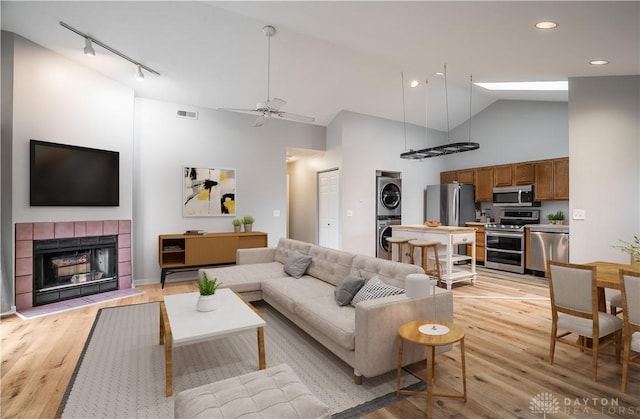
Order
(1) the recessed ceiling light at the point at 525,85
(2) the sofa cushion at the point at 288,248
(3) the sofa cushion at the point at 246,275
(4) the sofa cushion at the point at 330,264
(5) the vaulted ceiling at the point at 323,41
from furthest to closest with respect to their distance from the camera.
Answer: (1) the recessed ceiling light at the point at 525,85 < (2) the sofa cushion at the point at 288,248 < (3) the sofa cushion at the point at 246,275 < (4) the sofa cushion at the point at 330,264 < (5) the vaulted ceiling at the point at 323,41

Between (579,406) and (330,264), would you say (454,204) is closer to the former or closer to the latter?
(330,264)

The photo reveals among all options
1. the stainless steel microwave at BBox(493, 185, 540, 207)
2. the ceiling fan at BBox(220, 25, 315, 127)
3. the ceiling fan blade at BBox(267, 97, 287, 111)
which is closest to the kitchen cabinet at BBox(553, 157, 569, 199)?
the stainless steel microwave at BBox(493, 185, 540, 207)

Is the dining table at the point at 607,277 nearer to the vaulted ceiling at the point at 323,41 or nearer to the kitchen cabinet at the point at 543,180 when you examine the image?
the vaulted ceiling at the point at 323,41

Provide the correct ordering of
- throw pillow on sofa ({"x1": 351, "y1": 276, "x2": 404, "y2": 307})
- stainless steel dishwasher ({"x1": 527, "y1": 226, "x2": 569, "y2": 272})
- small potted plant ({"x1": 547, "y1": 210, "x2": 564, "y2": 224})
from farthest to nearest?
small potted plant ({"x1": 547, "y1": 210, "x2": 564, "y2": 224}), stainless steel dishwasher ({"x1": 527, "y1": 226, "x2": 569, "y2": 272}), throw pillow on sofa ({"x1": 351, "y1": 276, "x2": 404, "y2": 307})

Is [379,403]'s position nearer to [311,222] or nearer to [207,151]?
[207,151]

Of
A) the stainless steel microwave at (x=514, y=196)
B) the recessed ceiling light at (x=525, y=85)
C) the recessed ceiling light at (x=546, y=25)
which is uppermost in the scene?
the recessed ceiling light at (x=525, y=85)

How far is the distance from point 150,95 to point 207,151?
125cm

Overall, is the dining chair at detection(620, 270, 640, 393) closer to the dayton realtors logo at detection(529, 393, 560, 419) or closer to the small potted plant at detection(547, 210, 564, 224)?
the dayton realtors logo at detection(529, 393, 560, 419)

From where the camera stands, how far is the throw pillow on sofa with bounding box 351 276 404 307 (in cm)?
262

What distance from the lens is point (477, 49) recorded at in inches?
142

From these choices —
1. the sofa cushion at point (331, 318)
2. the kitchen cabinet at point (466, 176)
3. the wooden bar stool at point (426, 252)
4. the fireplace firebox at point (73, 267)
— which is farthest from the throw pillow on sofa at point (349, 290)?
the kitchen cabinet at point (466, 176)

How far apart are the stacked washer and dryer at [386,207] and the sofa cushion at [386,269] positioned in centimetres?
389

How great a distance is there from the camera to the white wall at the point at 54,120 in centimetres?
395

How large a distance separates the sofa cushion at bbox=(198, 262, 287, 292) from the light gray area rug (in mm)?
542
